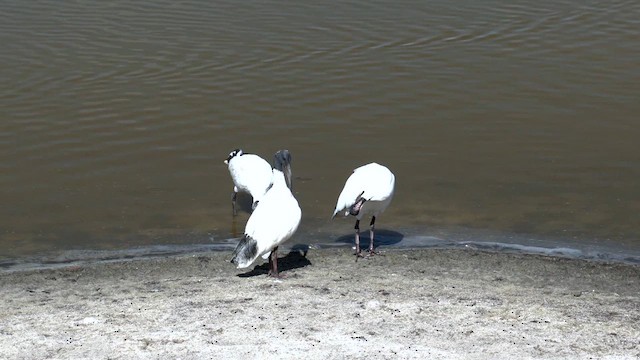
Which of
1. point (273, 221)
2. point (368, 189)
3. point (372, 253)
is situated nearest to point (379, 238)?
point (372, 253)

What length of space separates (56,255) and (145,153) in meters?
2.92

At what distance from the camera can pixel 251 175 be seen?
12133 millimetres

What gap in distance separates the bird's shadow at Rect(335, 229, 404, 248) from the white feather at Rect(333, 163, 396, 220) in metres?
0.72

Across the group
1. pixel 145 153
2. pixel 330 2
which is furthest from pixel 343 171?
pixel 330 2

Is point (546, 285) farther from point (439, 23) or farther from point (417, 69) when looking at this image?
point (439, 23)

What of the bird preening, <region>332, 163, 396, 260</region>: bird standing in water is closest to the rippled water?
the bird preening

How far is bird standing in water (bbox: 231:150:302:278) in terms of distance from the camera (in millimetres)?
9992

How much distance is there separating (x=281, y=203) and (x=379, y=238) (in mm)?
1787

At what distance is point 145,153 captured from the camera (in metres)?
14.1

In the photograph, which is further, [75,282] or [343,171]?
[343,171]

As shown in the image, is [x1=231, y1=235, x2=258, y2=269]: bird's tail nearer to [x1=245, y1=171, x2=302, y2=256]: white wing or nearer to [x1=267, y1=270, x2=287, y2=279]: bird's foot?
[x1=245, y1=171, x2=302, y2=256]: white wing

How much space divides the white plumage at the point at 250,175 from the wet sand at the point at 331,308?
102 cm

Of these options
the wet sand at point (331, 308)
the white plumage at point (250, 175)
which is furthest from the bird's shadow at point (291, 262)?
the white plumage at point (250, 175)

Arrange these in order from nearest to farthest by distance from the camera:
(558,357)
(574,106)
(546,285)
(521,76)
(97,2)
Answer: (558,357) < (546,285) < (574,106) < (521,76) < (97,2)
